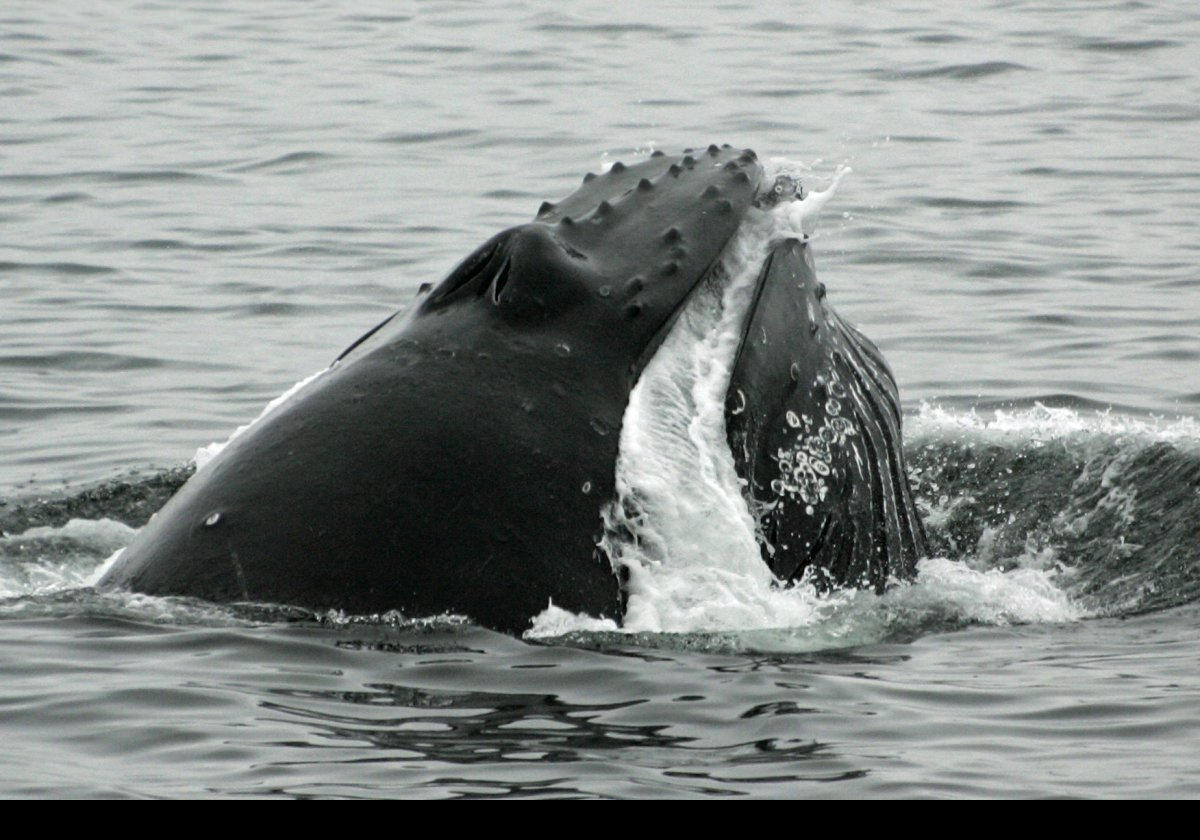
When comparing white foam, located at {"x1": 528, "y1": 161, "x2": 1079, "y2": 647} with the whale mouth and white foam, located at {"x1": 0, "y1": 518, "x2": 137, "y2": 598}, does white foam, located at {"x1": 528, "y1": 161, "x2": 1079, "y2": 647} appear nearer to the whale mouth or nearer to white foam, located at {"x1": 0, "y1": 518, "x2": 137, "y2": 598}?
the whale mouth

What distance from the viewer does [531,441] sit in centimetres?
671

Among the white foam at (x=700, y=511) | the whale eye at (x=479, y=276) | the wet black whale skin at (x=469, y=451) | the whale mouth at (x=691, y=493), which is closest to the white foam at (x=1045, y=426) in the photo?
the white foam at (x=700, y=511)

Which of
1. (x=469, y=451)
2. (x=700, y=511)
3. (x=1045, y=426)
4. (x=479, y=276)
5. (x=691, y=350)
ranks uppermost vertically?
(x=479, y=276)

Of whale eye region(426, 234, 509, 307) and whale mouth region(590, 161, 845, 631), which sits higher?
whale eye region(426, 234, 509, 307)

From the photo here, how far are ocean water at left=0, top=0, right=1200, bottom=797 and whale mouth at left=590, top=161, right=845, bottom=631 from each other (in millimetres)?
32

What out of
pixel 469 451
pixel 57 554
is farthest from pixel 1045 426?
pixel 469 451

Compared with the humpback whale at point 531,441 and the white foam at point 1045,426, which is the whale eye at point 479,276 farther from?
the white foam at point 1045,426

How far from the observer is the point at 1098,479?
10633 mm

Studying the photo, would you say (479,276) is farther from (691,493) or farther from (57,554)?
(57,554)

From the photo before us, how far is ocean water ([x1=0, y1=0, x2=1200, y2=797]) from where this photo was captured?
635cm

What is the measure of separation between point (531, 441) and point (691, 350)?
748 millimetres

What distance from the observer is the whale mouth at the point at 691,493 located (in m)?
6.88

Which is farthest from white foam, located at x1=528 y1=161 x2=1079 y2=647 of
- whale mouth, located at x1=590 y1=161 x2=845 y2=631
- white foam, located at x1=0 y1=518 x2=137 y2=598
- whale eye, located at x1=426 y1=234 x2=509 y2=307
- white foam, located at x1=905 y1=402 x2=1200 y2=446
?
white foam, located at x1=905 y1=402 x2=1200 y2=446

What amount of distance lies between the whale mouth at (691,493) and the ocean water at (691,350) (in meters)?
0.03
